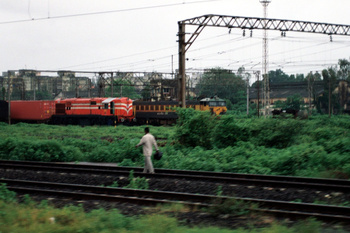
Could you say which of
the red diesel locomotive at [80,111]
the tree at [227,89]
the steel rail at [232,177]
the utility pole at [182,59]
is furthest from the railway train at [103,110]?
the tree at [227,89]

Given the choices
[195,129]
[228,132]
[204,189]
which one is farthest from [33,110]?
[204,189]

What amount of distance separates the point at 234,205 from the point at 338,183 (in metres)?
4.68

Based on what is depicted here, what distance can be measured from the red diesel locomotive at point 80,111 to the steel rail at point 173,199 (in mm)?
36817

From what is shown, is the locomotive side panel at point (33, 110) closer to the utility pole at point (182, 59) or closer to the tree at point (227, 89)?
the utility pole at point (182, 59)

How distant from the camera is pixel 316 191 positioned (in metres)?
10.7

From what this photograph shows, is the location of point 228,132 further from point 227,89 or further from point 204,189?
point 227,89

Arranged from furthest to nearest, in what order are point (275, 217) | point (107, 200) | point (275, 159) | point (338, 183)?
point (275, 159) → point (338, 183) → point (107, 200) → point (275, 217)

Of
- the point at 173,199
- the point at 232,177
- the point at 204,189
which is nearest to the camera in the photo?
the point at 173,199

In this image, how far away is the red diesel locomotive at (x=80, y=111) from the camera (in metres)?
49.5

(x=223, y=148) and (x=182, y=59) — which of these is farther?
(x=182, y=59)

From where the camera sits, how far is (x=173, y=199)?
10.2m

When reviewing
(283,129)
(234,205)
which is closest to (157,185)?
(234,205)

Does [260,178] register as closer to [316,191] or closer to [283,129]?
[316,191]

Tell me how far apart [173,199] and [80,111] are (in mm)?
42782
